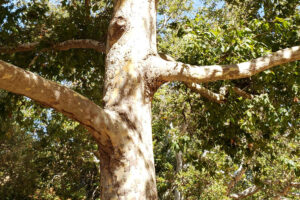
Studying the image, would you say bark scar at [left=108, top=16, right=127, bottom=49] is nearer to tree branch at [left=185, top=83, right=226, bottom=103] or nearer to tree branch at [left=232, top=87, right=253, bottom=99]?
tree branch at [left=185, top=83, right=226, bottom=103]

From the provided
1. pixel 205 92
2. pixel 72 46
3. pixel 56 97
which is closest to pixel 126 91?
pixel 56 97

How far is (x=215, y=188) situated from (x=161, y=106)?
13.3ft

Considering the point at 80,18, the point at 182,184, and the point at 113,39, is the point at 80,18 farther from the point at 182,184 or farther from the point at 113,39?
the point at 182,184

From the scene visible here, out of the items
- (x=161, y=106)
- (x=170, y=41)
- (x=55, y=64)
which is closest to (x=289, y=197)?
(x=161, y=106)

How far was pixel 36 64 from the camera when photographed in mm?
5980

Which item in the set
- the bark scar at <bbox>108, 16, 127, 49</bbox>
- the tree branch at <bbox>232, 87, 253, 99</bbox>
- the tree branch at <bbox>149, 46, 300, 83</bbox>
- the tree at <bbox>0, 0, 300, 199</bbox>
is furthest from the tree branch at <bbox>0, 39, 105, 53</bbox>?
the tree branch at <bbox>232, 87, 253, 99</bbox>

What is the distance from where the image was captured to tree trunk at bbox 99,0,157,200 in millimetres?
2055

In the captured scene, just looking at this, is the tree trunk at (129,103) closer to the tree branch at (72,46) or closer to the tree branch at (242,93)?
the tree branch at (72,46)

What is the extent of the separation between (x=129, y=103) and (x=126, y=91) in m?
0.12

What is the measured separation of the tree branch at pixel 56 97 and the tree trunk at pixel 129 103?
0.11 meters

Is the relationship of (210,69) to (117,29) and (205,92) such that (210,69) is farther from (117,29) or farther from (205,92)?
(205,92)

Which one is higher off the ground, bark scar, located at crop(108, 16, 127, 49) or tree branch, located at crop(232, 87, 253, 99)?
bark scar, located at crop(108, 16, 127, 49)

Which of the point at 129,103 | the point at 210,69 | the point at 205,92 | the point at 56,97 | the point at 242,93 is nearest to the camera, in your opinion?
the point at 56,97

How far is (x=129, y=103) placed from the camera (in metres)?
2.32
